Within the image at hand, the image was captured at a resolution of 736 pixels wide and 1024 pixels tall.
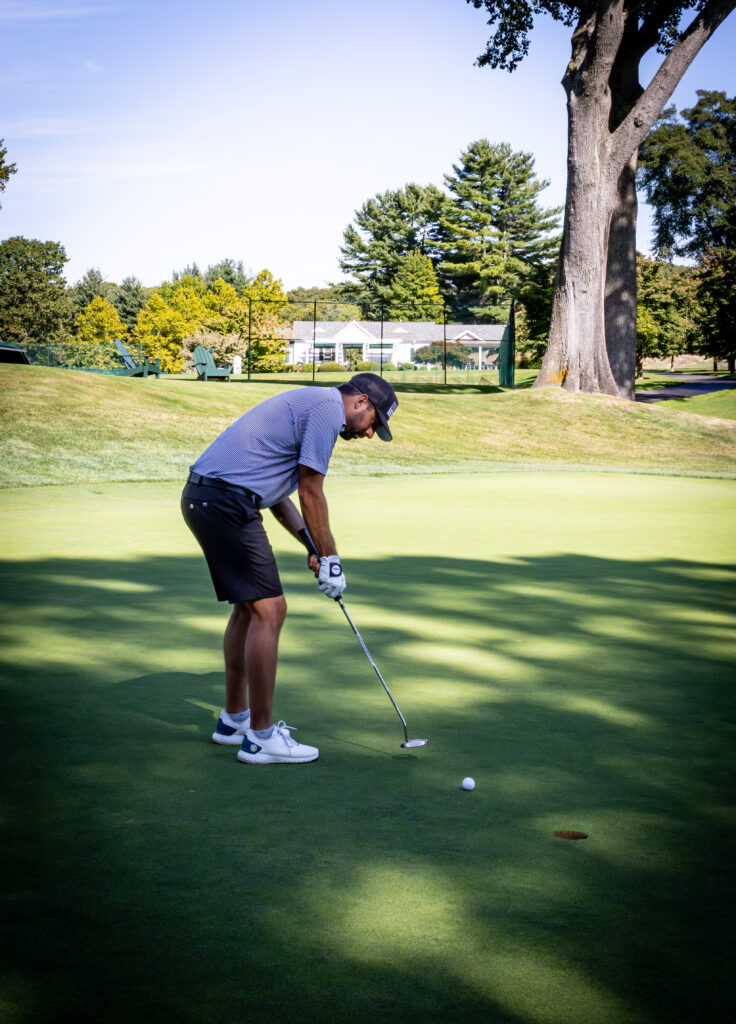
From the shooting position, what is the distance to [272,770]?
4594mm

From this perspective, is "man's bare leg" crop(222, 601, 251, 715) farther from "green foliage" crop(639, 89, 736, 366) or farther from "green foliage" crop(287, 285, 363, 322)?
"green foliage" crop(287, 285, 363, 322)

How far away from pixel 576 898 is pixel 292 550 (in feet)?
26.5

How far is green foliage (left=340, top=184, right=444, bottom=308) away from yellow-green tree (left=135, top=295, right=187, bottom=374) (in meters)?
29.9

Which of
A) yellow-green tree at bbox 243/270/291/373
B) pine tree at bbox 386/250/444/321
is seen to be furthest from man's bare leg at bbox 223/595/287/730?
pine tree at bbox 386/250/444/321

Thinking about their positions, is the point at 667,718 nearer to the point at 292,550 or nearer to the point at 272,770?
the point at 272,770

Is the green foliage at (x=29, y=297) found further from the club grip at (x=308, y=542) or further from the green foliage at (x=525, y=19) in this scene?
the club grip at (x=308, y=542)

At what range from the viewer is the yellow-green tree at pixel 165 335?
86.9 metres

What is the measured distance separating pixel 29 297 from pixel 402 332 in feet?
156

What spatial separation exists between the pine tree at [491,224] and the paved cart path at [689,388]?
107 ft

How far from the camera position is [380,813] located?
4020 mm

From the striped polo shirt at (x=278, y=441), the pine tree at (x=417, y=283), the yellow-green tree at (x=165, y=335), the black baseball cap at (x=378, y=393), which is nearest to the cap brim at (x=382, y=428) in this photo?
the black baseball cap at (x=378, y=393)

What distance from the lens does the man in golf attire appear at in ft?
15.4

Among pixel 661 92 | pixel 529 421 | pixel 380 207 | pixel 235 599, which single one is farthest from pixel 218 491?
pixel 380 207

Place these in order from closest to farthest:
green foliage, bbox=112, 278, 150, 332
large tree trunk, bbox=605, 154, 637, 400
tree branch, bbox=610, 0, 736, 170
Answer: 1. tree branch, bbox=610, 0, 736, 170
2. large tree trunk, bbox=605, 154, 637, 400
3. green foliage, bbox=112, 278, 150, 332
